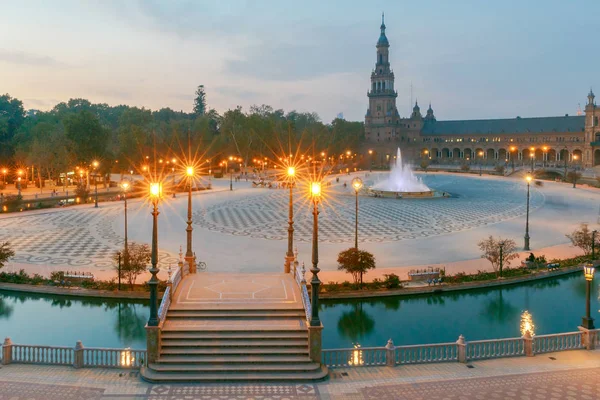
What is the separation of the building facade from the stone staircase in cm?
12443

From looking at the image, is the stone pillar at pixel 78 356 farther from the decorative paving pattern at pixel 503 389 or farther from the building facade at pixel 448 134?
the building facade at pixel 448 134

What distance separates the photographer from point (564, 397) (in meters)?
13.3

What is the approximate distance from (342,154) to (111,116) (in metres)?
71.1

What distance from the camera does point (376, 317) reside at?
22531mm

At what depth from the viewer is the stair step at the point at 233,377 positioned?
47.2 ft

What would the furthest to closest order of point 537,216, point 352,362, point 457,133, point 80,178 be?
point 457,133, point 80,178, point 537,216, point 352,362

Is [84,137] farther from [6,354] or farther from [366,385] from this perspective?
[366,385]

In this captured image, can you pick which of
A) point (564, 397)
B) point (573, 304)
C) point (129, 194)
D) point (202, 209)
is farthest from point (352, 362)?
point (129, 194)

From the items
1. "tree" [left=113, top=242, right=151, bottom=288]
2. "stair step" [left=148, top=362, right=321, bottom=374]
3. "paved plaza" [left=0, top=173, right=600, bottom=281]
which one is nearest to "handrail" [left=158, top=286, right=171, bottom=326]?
"stair step" [left=148, top=362, right=321, bottom=374]

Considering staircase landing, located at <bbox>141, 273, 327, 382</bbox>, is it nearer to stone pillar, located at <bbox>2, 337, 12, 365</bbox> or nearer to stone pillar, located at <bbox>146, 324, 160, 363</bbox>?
stone pillar, located at <bbox>146, 324, 160, 363</bbox>

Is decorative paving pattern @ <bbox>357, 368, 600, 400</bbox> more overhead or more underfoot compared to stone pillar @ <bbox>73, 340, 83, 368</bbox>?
more underfoot

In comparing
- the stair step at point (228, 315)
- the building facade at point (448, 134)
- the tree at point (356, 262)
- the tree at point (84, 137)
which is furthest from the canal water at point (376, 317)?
the building facade at point (448, 134)

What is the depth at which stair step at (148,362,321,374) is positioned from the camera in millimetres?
14734

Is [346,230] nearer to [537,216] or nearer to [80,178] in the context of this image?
[537,216]
